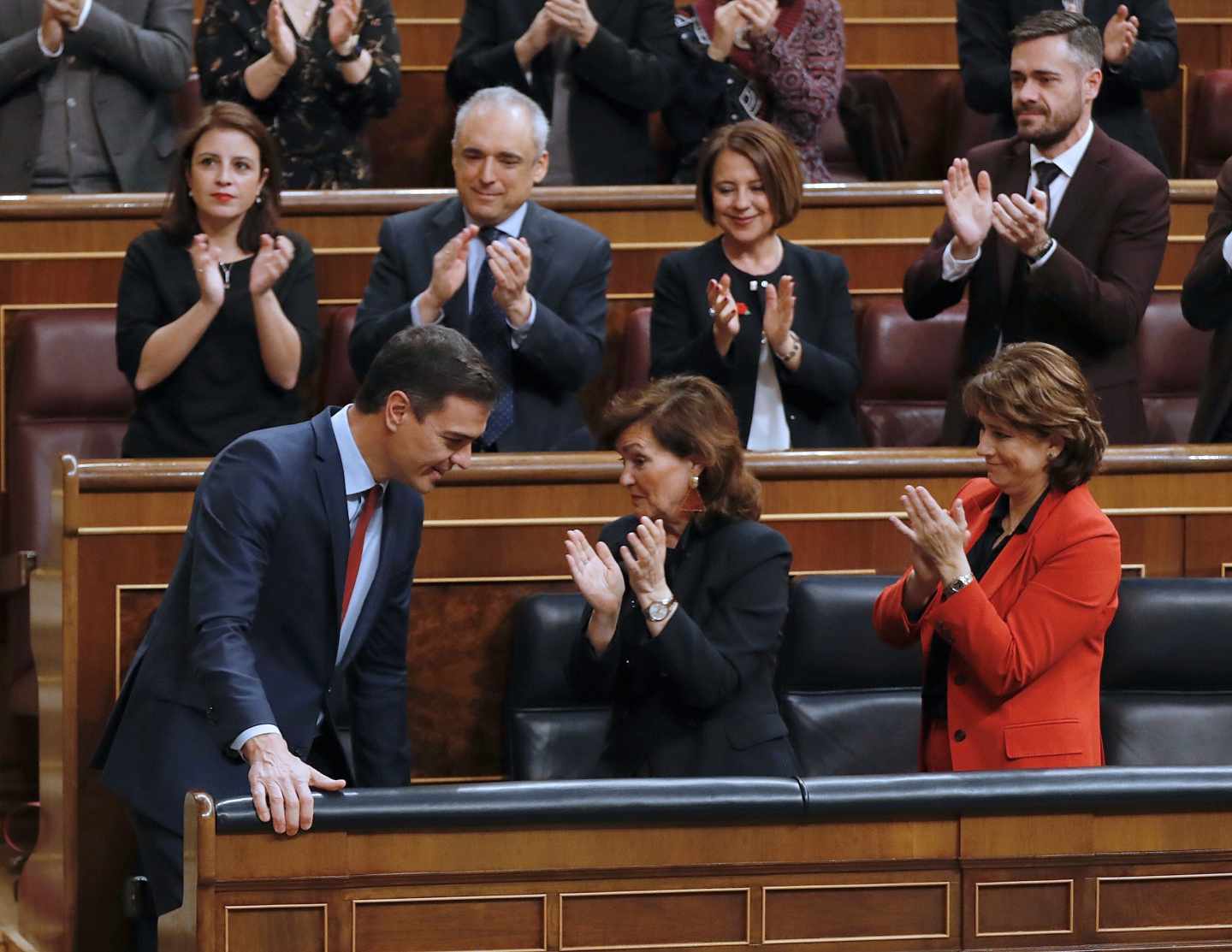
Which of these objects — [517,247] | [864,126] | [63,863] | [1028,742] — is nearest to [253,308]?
[517,247]

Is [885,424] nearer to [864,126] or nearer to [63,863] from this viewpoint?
[864,126]

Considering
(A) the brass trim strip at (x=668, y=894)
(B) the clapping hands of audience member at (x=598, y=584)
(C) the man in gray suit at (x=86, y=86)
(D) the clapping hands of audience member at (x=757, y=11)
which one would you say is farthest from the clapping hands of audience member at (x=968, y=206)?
(C) the man in gray suit at (x=86, y=86)

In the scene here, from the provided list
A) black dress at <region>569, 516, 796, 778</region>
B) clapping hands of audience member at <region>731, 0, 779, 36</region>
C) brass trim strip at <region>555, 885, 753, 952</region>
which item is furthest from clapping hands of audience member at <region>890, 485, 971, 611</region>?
clapping hands of audience member at <region>731, 0, 779, 36</region>

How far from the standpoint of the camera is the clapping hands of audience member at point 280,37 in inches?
98.0

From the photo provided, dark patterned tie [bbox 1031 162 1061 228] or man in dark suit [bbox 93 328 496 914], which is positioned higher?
dark patterned tie [bbox 1031 162 1061 228]

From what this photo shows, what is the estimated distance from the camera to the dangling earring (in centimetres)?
165

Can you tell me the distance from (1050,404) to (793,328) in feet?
1.99

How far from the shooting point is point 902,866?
1359 mm

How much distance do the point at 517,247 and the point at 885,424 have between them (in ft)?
2.25

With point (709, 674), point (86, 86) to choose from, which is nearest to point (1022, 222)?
point (709, 674)

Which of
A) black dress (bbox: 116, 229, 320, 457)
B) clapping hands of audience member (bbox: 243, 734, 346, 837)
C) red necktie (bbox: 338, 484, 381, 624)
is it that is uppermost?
black dress (bbox: 116, 229, 320, 457)

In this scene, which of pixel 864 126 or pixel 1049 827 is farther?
pixel 864 126

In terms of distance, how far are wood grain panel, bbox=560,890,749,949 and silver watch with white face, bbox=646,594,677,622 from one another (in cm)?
27

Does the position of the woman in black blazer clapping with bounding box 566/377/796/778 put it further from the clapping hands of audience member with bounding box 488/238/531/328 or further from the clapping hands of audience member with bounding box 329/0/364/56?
the clapping hands of audience member with bounding box 329/0/364/56
